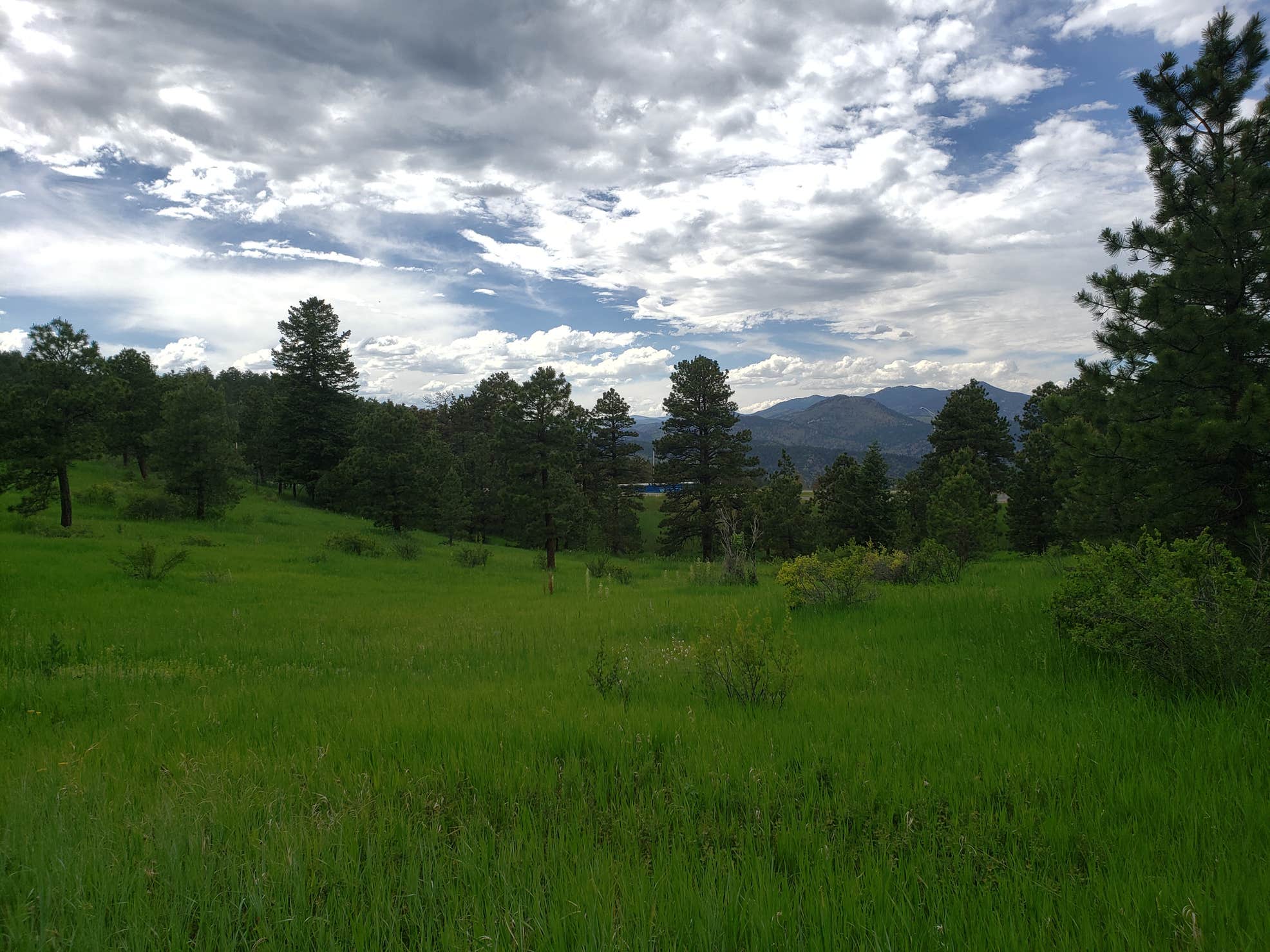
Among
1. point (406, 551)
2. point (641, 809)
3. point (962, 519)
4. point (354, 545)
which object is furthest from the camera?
point (406, 551)

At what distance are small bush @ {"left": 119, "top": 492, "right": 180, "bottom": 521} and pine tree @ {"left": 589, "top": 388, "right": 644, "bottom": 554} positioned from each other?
3393 cm

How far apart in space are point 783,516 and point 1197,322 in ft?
122

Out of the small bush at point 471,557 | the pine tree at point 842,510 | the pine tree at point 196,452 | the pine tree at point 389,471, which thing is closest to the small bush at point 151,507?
the pine tree at point 196,452

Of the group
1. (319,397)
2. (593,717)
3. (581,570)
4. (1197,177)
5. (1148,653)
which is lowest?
(581,570)

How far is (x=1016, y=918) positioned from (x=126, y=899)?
10.9 feet

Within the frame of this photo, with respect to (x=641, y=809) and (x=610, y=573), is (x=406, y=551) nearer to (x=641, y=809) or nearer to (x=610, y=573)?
(x=610, y=573)

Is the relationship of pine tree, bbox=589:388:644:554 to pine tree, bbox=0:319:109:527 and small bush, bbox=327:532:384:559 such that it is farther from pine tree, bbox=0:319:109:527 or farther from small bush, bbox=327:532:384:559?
pine tree, bbox=0:319:109:527

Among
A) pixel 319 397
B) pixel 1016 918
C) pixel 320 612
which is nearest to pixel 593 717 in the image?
pixel 1016 918

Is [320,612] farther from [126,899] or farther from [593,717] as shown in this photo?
[126,899]

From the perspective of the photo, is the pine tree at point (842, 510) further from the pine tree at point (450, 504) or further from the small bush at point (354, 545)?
the small bush at point (354, 545)

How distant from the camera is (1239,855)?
2.28 m

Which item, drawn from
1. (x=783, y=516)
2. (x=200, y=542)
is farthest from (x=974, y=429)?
(x=200, y=542)

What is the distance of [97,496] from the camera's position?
101 ft

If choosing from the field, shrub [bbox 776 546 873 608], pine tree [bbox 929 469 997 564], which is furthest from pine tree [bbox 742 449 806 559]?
the field
